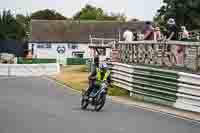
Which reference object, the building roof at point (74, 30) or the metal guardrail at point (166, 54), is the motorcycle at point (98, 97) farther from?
the building roof at point (74, 30)

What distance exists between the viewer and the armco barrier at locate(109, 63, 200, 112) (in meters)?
18.6

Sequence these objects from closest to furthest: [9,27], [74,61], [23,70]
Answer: [23,70]
[74,61]
[9,27]

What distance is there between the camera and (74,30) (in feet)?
312

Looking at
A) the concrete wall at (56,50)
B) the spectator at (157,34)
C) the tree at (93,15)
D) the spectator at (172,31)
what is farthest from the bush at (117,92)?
the tree at (93,15)

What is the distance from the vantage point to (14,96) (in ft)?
→ 81.7

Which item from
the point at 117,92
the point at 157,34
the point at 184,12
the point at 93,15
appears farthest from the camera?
the point at 93,15

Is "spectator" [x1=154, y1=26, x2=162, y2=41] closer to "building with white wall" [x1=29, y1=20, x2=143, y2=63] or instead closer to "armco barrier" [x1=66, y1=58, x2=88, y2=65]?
"armco barrier" [x1=66, y1=58, x2=88, y2=65]

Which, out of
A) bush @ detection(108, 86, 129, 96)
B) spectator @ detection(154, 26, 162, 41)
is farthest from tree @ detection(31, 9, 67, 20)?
spectator @ detection(154, 26, 162, 41)

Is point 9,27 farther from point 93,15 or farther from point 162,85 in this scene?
point 162,85

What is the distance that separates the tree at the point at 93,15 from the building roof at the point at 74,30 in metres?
31.9

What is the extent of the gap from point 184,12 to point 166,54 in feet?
80.1

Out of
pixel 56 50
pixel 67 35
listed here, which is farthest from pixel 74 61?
pixel 67 35

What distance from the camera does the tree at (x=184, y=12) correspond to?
46.9 m

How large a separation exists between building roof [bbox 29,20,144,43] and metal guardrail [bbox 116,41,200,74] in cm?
6267
